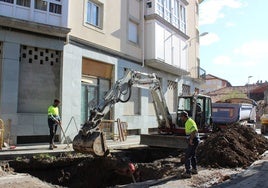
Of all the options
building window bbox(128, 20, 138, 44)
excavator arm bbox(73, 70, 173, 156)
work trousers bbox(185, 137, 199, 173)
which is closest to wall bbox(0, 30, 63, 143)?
excavator arm bbox(73, 70, 173, 156)

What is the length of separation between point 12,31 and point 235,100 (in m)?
14.0

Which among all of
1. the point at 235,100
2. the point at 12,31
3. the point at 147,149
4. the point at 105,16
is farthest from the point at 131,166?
the point at 235,100

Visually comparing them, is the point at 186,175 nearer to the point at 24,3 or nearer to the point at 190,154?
the point at 190,154

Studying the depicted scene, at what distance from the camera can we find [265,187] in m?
8.27

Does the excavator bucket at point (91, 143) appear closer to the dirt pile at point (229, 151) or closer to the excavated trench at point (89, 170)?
the excavated trench at point (89, 170)

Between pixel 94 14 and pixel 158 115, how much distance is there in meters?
7.00

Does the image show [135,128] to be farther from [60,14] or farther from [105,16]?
[60,14]

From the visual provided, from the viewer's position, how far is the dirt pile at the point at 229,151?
444 inches

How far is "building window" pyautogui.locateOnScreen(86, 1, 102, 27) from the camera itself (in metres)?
18.4

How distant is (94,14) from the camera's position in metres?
18.8

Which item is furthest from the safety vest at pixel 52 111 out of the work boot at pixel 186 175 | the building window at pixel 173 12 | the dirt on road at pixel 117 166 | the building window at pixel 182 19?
the building window at pixel 182 19

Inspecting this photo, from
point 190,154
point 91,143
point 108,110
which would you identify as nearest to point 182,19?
point 108,110

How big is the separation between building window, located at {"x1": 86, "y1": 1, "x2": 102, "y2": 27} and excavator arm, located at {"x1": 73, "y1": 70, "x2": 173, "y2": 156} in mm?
6170

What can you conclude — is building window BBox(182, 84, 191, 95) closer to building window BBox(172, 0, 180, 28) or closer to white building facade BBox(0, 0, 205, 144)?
white building facade BBox(0, 0, 205, 144)
